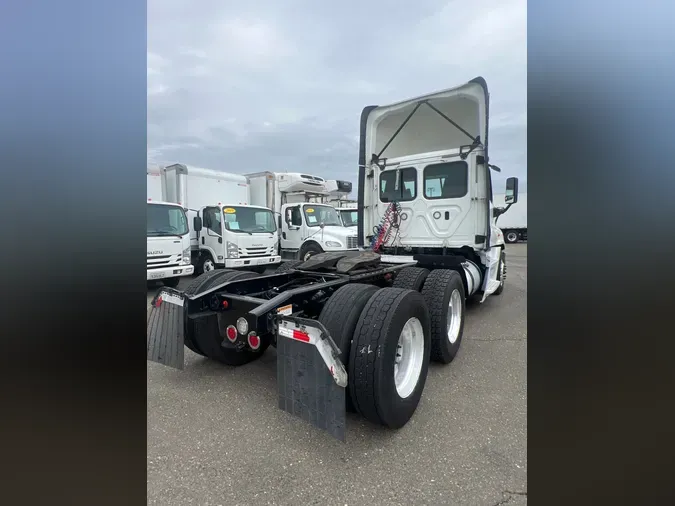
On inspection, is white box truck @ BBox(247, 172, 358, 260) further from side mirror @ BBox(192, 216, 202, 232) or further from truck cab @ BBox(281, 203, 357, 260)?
side mirror @ BBox(192, 216, 202, 232)

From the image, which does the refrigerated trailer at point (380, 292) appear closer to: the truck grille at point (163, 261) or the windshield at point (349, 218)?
the truck grille at point (163, 261)

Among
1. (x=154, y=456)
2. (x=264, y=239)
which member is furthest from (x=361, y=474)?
(x=264, y=239)

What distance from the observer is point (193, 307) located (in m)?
3.31

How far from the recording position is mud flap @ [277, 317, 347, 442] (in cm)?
218

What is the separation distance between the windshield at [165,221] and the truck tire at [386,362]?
23.8ft

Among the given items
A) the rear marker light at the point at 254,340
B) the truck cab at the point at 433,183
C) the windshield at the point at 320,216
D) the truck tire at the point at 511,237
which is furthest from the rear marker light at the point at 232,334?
the truck tire at the point at 511,237

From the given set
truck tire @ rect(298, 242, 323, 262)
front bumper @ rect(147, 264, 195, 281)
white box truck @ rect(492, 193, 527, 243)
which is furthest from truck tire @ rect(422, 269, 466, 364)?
white box truck @ rect(492, 193, 527, 243)

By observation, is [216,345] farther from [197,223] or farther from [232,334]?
[197,223]

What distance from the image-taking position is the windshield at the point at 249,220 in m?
9.87

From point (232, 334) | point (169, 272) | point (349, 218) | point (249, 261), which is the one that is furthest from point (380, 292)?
point (349, 218)

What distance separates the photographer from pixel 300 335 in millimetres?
2369

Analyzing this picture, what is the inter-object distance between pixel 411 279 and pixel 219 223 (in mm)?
6965
